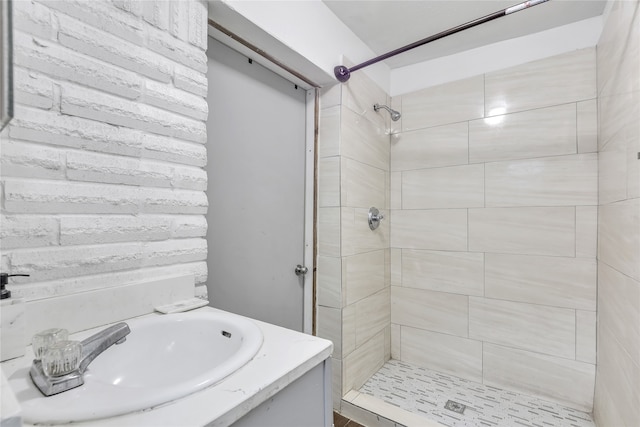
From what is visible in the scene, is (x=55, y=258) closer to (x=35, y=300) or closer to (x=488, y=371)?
(x=35, y=300)

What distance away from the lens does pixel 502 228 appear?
1817 mm

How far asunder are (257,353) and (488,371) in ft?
5.74

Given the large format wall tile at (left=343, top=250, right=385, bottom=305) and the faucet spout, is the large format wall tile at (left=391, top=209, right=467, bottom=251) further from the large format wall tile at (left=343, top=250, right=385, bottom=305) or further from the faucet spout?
the faucet spout

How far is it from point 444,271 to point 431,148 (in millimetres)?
791

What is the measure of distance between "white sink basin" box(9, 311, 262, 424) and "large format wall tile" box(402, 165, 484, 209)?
156 centimetres

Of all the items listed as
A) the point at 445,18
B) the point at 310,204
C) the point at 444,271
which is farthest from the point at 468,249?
the point at 445,18

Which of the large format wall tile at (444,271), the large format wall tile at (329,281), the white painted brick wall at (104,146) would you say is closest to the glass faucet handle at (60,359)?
the white painted brick wall at (104,146)

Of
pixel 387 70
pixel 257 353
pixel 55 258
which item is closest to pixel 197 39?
pixel 55 258

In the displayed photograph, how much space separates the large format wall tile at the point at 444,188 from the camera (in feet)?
6.22

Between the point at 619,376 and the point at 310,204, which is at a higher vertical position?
the point at 310,204

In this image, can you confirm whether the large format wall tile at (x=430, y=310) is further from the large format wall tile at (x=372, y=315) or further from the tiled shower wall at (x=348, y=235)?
the tiled shower wall at (x=348, y=235)

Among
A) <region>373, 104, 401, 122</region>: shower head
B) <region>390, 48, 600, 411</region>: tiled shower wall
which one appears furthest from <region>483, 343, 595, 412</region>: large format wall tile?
<region>373, 104, 401, 122</region>: shower head

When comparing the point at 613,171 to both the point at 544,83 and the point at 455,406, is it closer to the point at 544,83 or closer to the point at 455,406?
the point at 544,83

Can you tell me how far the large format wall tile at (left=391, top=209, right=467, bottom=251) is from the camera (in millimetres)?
1939
